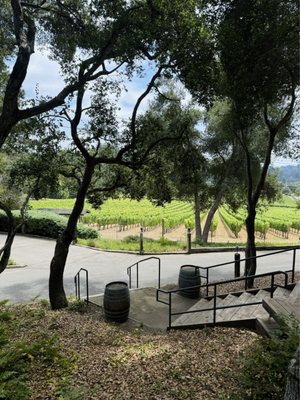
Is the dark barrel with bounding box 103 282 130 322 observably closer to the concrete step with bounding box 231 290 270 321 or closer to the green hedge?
the concrete step with bounding box 231 290 270 321

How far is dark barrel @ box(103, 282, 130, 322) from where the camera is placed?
252 inches

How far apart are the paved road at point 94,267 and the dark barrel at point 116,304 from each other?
2.93 metres

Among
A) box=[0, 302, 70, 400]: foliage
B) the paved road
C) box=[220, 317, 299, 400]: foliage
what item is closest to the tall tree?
box=[220, 317, 299, 400]: foliage

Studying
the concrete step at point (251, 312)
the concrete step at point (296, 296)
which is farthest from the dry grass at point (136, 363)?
the concrete step at point (296, 296)

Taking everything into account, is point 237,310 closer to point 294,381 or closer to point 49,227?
point 294,381

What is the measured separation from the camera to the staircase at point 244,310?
15.3ft

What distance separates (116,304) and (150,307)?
1.33 m

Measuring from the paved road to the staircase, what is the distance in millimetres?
3842

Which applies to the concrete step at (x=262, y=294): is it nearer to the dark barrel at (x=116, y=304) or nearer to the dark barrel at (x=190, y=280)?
the dark barrel at (x=190, y=280)

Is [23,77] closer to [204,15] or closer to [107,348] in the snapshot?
[204,15]

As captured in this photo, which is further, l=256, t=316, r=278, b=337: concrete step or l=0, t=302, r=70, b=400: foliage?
l=256, t=316, r=278, b=337: concrete step

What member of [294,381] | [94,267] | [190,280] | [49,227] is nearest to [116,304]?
[190,280]

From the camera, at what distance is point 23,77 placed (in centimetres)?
468

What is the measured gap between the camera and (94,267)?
11.9 m
